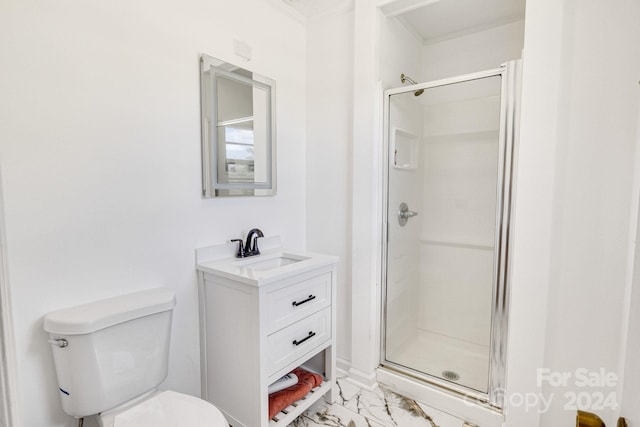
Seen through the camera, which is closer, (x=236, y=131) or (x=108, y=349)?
(x=108, y=349)

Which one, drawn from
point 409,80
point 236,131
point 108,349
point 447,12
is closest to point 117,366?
point 108,349

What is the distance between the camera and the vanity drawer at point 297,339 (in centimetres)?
149

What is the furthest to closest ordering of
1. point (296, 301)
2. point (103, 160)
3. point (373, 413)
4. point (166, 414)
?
point (373, 413) < point (296, 301) < point (103, 160) < point (166, 414)

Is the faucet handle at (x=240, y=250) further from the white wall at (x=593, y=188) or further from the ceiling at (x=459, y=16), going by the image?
the ceiling at (x=459, y=16)

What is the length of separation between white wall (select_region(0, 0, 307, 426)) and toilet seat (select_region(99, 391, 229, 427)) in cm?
32

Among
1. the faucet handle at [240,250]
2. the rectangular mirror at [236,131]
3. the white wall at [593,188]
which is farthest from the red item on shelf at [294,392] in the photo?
the white wall at [593,188]

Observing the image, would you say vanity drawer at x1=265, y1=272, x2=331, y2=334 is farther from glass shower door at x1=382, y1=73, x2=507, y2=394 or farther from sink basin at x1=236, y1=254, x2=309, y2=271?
glass shower door at x1=382, y1=73, x2=507, y2=394

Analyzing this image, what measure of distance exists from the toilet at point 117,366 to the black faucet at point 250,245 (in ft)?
1.79

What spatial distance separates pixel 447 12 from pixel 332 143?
3.76ft

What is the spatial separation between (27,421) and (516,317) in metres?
2.09

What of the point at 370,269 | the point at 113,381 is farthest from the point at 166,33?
the point at 370,269

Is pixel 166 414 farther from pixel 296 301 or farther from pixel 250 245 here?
pixel 250 245

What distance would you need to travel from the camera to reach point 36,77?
114cm

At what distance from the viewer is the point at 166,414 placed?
3.80 feet
